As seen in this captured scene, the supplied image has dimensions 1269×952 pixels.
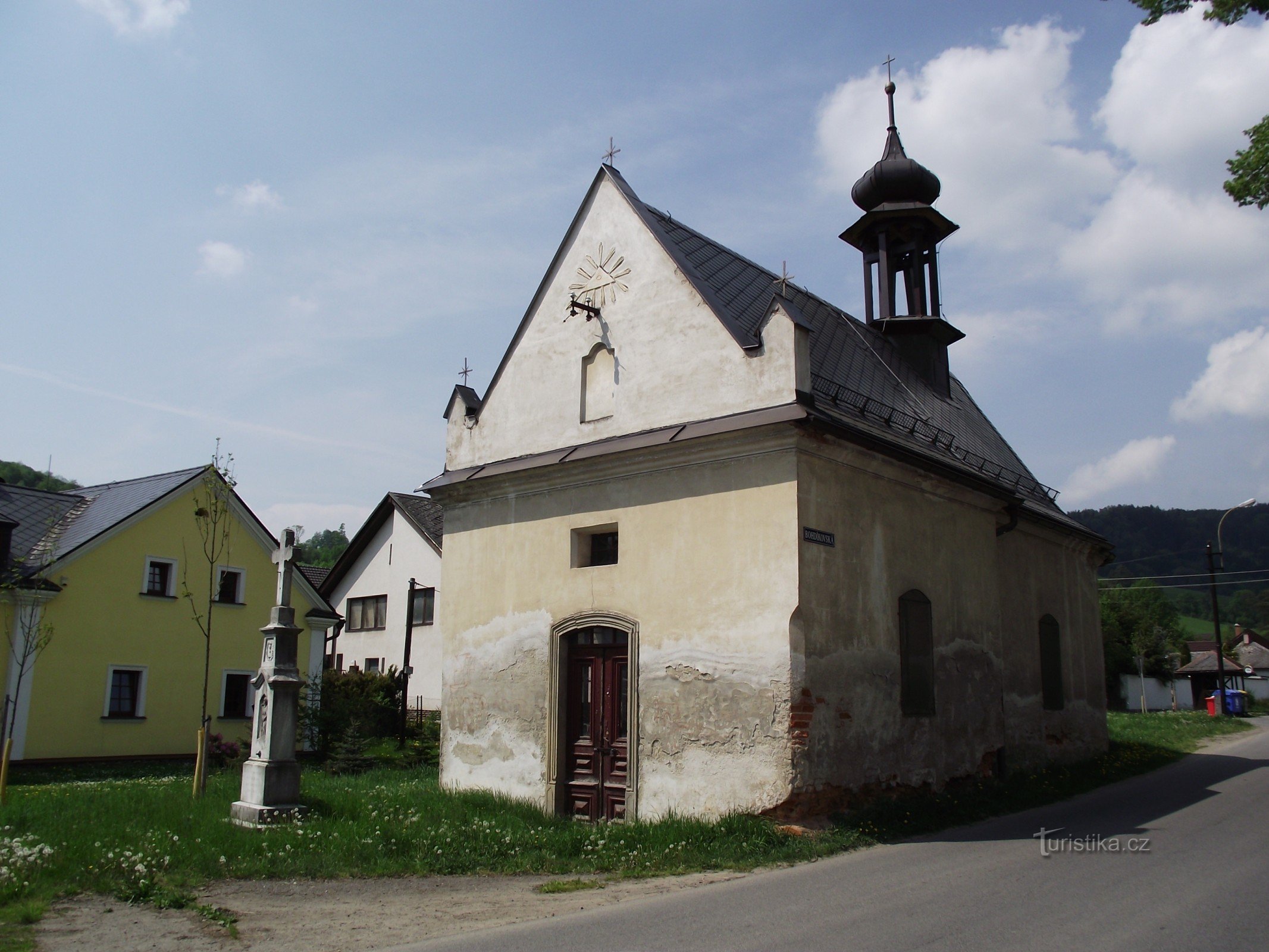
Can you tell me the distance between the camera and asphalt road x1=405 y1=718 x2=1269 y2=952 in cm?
648

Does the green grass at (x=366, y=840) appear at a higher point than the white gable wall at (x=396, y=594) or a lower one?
lower

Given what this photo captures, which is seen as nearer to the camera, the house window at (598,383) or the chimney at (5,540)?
the house window at (598,383)

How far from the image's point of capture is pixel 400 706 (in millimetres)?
24688

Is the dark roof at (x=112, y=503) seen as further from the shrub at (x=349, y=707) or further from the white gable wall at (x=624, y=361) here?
the white gable wall at (x=624, y=361)

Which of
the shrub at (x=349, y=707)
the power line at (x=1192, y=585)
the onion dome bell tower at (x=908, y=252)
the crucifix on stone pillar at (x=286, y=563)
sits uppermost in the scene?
the onion dome bell tower at (x=908, y=252)

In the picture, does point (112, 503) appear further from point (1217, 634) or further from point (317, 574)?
point (1217, 634)

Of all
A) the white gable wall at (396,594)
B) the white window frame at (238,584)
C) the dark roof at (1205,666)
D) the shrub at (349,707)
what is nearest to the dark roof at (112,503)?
the white window frame at (238,584)

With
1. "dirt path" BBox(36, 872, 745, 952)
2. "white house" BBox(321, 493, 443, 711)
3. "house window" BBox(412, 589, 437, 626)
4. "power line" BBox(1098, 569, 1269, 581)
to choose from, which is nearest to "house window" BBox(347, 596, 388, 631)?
"white house" BBox(321, 493, 443, 711)

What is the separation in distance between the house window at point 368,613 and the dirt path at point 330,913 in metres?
26.1

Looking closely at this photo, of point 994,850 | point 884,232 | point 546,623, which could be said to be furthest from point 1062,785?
point 884,232

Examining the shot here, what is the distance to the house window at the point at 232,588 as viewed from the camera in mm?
24797

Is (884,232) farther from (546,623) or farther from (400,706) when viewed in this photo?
(400,706)

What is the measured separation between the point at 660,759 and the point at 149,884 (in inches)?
230

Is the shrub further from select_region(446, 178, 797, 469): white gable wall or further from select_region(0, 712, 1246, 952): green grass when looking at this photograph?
select_region(446, 178, 797, 469): white gable wall
